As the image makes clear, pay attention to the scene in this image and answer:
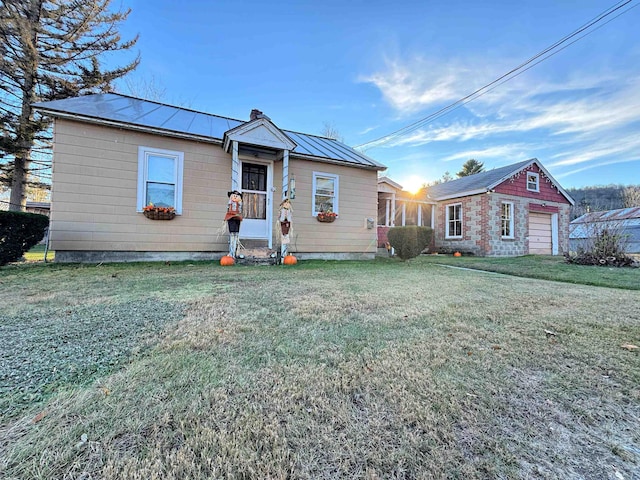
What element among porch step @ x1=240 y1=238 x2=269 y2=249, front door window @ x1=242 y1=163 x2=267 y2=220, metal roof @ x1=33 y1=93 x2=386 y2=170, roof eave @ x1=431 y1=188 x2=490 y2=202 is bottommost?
porch step @ x1=240 y1=238 x2=269 y2=249

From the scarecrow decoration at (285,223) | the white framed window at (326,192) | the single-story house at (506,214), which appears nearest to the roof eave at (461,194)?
the single-story house at (506,214)

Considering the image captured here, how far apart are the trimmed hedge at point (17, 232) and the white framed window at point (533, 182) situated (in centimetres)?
1746

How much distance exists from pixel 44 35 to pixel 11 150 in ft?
13.7

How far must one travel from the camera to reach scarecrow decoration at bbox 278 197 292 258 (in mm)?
6906

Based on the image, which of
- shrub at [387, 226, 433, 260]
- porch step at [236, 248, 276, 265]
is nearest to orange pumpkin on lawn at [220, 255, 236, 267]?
porch step at [236, 248, 276, 265]

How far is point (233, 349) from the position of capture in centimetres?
185

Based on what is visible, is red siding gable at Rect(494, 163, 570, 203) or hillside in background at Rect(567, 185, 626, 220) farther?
hillside in background at Rect(567, 185, 626, 220)

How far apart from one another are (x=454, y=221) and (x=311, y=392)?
1369cm

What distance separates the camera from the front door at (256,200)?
7492 mm

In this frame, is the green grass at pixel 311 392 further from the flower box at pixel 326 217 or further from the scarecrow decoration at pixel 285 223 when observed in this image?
the flower box at pixel 326 217

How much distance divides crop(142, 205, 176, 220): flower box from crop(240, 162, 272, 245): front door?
175cm

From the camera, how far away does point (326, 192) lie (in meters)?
8.41

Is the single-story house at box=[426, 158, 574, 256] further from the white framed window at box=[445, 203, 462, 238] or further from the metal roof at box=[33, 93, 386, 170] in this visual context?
the metal roof at box=[33, 93, 386, 170]

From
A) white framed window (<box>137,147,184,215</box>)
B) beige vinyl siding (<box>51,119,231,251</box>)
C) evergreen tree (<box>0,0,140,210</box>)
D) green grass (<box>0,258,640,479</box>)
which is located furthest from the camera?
evergreen tree (<box>0,0,140,210</box>)
